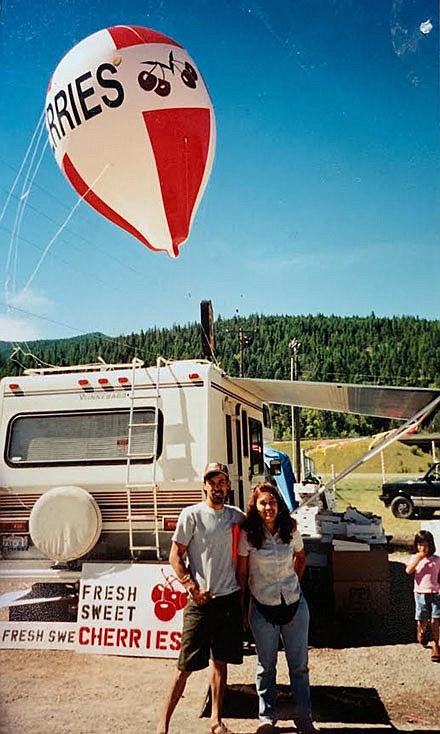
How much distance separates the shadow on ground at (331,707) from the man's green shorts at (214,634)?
423 millimetres

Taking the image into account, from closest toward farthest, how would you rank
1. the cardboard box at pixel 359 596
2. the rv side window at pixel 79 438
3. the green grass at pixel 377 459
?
1. the rv side window at pixel 79 438
2. the cardboard box at pixel 359 596
3. the green grass at pixel 377 459

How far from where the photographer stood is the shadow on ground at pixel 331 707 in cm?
324

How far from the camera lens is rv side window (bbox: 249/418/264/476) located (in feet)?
20.4

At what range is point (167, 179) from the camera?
454cm

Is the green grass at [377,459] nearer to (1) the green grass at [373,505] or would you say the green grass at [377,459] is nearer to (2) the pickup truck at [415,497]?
(1) the green grass at [373,505]

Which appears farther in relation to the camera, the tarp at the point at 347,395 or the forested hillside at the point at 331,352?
the forested hillside at the point at 331,352

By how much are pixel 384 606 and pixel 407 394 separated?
1649mm

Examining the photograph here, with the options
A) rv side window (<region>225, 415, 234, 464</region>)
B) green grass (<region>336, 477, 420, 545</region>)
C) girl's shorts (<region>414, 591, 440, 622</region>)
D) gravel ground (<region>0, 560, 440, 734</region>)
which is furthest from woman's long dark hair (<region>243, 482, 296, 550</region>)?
green grass (<region>336, 477, 420, 545</region>)

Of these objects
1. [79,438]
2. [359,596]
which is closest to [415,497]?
[359,596]

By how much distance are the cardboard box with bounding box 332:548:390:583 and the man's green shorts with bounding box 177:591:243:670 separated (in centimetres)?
170

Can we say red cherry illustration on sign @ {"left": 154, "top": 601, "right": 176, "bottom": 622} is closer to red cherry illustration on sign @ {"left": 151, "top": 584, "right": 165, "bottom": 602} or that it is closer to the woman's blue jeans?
red cherry illustration on sign @ {"left": 151, "top": 584, "right": 165, "bottom": 602}

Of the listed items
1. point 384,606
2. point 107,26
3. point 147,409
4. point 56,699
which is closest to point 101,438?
point 147,409

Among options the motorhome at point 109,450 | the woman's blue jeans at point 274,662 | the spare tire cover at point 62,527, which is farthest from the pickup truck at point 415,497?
the woman's blue jeans at point 274,662

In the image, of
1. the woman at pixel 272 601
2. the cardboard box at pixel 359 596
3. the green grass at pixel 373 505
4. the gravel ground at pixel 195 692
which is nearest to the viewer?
the woman at pixel 272 601
